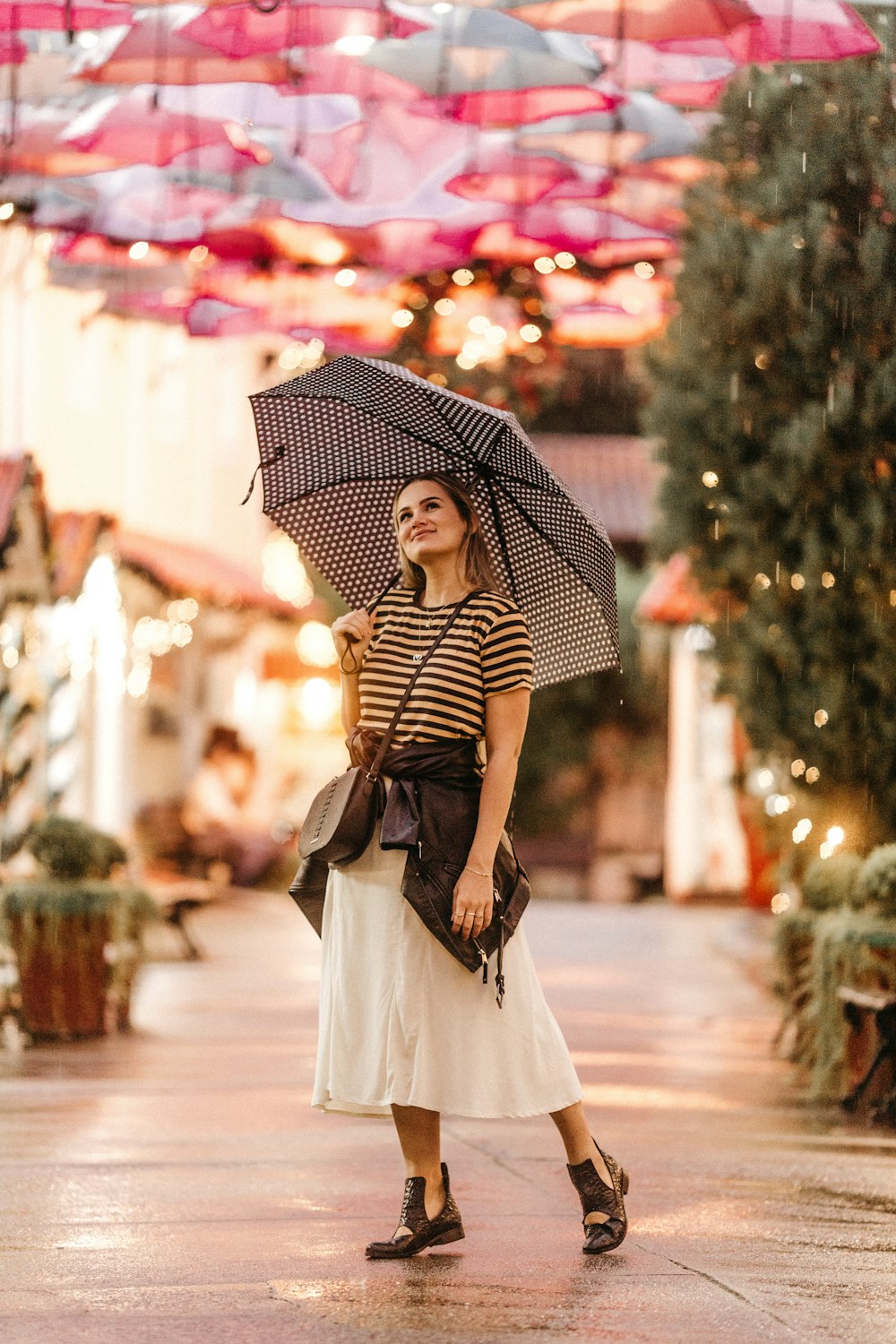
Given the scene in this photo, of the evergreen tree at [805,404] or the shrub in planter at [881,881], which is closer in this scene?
the shrub in planter at [881,881]

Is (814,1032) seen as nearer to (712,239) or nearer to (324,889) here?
(712,239)

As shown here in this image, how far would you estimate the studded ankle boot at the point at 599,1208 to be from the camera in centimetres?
557

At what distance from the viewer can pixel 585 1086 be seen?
9.35 metres

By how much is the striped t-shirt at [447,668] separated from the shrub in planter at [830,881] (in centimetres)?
446

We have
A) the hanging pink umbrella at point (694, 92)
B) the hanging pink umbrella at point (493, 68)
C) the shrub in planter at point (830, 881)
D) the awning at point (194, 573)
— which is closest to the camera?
the shrub in planter at point (830, 881)

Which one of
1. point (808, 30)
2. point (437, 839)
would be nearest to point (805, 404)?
point (808, 30)

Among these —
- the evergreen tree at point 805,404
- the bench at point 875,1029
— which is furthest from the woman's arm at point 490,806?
the evergreen tree at point 805,404

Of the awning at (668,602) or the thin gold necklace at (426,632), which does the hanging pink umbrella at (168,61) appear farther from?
the awning at (668,602)

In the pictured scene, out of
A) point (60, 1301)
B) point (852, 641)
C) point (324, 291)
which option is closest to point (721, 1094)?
point (852, 641)

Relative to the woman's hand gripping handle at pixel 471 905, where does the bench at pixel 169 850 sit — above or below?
below

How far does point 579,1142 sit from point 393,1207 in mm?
974

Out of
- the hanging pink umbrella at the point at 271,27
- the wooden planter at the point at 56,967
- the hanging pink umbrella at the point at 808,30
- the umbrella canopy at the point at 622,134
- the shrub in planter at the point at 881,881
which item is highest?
the hanging pink umbrella at the point at 808,30

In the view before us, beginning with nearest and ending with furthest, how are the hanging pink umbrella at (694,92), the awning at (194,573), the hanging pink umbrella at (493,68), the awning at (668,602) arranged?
1. the hanging pink umbrella at (493,68)
2. the hanging pink umbrella at (694,92)
3. the awning at (668,602)
4. the awning at (194,573)

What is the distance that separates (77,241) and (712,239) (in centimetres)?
483
